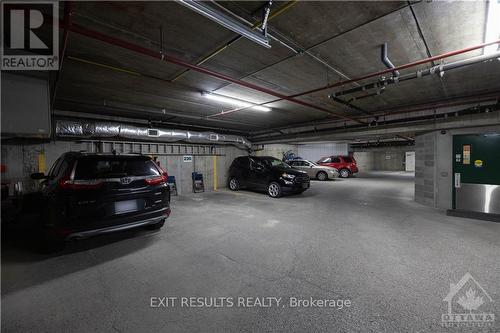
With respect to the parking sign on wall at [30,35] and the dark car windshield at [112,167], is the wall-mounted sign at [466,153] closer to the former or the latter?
the dark car windshield at [112,167]

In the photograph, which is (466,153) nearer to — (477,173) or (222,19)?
(477,173)

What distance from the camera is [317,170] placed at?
42.3ft

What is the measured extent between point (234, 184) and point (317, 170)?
603 centimetres

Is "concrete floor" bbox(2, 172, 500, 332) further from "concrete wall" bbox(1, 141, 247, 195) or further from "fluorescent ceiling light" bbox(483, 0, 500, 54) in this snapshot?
"concrete wall" bbox(1, 141, 247, 195)

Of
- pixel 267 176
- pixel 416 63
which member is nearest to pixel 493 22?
pixel 416 63

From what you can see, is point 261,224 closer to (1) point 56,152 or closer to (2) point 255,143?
(1) point 56,152

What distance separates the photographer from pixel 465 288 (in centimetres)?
223

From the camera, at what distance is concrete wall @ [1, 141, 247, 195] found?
5.63 metres

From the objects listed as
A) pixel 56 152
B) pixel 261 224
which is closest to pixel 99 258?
pixel 261 224

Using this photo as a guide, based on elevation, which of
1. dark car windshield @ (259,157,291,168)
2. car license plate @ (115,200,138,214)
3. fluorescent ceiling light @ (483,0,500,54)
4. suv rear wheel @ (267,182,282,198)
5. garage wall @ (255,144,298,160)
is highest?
fluorescent ceiling light @ (483,0,500,54)

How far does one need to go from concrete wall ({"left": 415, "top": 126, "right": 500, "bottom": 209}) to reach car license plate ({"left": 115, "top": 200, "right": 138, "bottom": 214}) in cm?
764

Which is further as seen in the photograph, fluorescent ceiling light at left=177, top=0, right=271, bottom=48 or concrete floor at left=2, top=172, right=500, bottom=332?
fluorescent ceiling light at left=177, top=0, right=271, bottom=48

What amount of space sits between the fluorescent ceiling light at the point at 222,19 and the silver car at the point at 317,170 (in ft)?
35.3

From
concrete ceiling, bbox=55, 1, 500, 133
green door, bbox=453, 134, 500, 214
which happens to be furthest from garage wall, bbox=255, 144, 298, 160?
green door, bbox=453, 134, 500, 214
